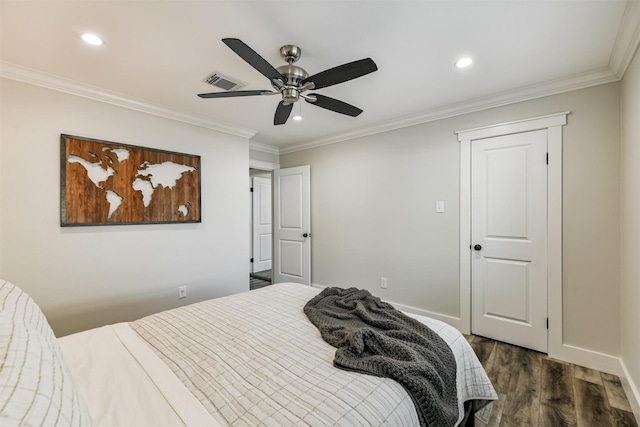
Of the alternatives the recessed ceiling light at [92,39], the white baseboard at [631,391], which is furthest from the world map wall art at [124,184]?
the white baseboard at [631,391]

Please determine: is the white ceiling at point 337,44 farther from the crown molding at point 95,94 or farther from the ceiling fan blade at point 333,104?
the ceiling fan blade at point 333,104

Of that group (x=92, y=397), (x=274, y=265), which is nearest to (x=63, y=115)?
(x=92, y=397)

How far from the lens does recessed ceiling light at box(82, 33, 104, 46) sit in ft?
5.65

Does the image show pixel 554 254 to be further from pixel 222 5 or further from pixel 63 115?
pixel 63 115

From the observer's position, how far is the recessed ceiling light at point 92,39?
1.72 meters

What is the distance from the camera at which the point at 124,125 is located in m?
2.65

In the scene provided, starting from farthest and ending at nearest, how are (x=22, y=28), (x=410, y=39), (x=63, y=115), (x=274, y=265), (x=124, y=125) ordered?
(x=274, y=265)
(x=124, y=125)
(x=63, y=115)
(x=410, y=39)
(x=22, y=28)

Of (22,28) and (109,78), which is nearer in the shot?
(22,28)

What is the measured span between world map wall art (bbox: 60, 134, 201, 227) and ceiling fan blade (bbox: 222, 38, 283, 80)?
183 centimetres

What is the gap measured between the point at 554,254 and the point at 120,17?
360cm

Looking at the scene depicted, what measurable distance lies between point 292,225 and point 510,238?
2942 mm

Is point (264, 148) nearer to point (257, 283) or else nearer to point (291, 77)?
point (257, 283)

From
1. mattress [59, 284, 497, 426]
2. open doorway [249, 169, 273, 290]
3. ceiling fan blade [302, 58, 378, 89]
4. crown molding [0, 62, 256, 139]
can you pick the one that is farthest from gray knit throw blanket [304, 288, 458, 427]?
open doorway [249, 169, 273, 290]

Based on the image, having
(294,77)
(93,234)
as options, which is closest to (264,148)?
(93,234)
